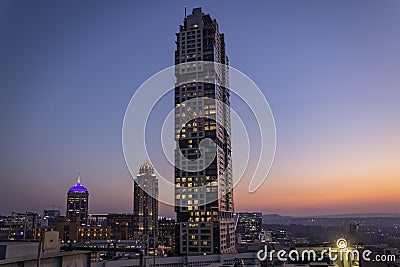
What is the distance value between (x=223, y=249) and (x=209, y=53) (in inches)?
1704

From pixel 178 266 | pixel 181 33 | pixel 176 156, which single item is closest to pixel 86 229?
pixel 176 156

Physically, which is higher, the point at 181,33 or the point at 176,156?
the point at 181,33

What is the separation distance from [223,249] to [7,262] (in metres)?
69.9

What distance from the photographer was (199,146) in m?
82.3

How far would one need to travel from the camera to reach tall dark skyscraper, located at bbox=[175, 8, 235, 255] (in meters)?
75.2

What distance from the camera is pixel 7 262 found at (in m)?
8.07

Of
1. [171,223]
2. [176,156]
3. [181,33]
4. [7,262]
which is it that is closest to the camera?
[7,262]

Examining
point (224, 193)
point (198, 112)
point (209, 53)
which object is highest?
point (209, 53)

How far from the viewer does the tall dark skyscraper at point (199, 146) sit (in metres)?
75.2

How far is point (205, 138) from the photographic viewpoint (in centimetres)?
8294

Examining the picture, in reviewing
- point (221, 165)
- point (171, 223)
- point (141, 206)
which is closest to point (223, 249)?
point (221, 165)

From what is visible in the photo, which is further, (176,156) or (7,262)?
(176,156)

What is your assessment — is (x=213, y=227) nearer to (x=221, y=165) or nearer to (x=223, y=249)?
(x=223, y=249)

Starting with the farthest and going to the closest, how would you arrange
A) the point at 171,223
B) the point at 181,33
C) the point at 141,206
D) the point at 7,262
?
the point at 141,206 < the point at 171,223 < the point at 181,33 < the point at 7,262
